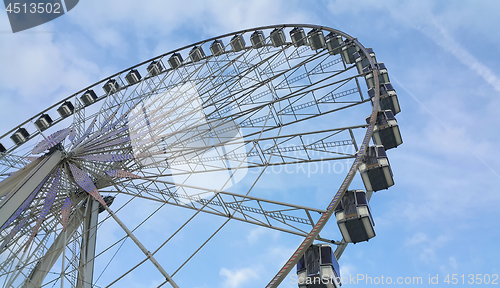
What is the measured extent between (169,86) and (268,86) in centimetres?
616

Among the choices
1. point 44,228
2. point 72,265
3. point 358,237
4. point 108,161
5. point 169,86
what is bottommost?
point 358,237

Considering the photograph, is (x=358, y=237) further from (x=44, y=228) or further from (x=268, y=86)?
(x=44, y=228)

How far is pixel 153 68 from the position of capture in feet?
72.6

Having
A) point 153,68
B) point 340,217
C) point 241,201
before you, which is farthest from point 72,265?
point 153,68

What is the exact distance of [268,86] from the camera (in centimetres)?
1589

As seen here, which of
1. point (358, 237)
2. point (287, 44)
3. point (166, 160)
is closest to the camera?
point (358, 237)

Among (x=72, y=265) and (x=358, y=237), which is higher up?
(x=72, y=265)

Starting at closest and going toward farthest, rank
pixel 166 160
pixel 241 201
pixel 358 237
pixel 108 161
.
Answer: pixel 358 237
pixel 241 201
pixel 108 161
pixel 166 160

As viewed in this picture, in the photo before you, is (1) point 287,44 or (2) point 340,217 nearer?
(2) point 340,217

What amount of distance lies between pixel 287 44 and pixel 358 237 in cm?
1268

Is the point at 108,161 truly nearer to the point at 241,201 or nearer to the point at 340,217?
the point at 241,201

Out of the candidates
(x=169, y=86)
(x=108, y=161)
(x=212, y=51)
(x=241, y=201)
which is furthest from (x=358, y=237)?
(x=212, y=51)

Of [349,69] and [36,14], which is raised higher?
[36,14]

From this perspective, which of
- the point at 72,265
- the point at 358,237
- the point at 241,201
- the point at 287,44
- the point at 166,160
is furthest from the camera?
the point at 287,44
